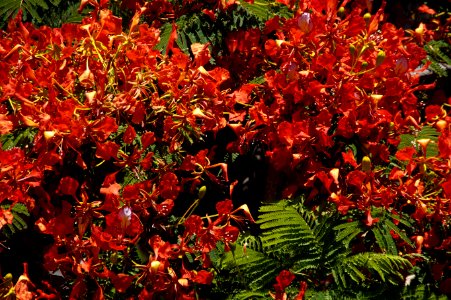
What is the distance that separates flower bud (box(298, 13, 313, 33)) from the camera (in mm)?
2001

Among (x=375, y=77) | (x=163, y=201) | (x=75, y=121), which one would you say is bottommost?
(x=163, y=201)

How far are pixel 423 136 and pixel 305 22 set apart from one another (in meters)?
0.70

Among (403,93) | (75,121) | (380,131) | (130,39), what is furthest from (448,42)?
(75,121)

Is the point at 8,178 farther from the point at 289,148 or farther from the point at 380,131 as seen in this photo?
the point at 380,131

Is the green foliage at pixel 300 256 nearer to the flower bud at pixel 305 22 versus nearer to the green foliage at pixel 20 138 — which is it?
the flower bud at pixel 305 22

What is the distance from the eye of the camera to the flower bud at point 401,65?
214 centimetres

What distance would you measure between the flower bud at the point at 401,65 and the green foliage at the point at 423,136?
0.76 feet

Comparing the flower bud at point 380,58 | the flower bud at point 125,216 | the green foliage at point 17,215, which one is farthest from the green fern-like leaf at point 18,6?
the flower bud at point 380,58

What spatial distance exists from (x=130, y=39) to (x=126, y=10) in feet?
2.30

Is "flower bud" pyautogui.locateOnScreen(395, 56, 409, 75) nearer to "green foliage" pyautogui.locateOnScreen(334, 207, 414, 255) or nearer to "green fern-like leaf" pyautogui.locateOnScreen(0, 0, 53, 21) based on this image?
"green foliage" pyautogui.locateOnScreen(334, 207, 414, 255)

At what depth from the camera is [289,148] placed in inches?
80.0

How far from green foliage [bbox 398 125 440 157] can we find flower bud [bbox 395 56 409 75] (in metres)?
0.23

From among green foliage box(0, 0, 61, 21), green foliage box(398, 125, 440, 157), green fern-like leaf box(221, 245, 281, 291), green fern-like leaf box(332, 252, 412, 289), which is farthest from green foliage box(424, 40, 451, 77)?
green foliage box(0, 0, 61, 21)

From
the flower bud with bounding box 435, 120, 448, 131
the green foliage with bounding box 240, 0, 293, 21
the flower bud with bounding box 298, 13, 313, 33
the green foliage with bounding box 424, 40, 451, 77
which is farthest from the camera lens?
the green foliage with bounding box 424, 40, 451, 77
